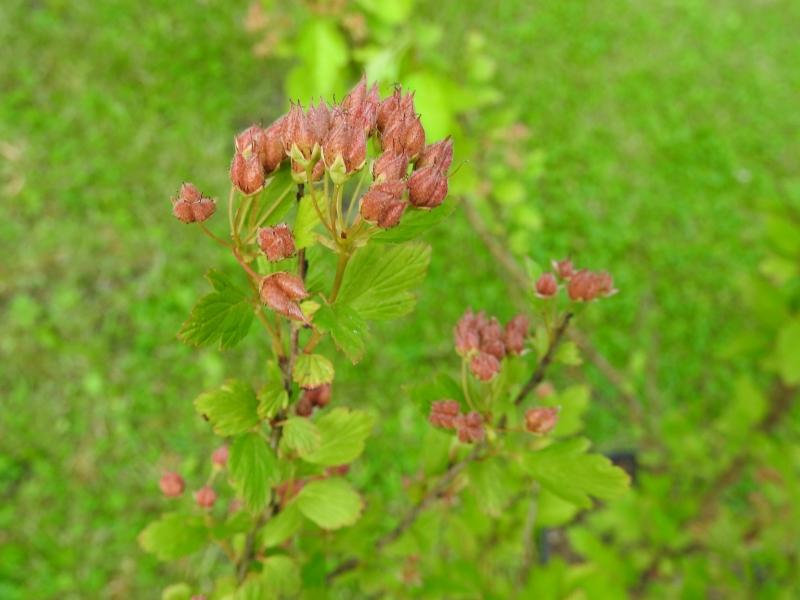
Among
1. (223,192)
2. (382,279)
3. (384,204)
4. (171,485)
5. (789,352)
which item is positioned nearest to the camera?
(384,204)

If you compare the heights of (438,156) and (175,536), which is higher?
(438,156)

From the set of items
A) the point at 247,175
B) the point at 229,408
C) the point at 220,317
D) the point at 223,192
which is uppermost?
the point at 247,175

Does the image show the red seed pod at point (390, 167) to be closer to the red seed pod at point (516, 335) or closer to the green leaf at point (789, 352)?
the red seed pod at point (516, 335)

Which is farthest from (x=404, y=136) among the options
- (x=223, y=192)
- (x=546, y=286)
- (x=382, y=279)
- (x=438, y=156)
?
(x=223, y=192)

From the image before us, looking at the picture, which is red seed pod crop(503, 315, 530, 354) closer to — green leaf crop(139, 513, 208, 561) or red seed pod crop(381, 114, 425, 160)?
red seed pod crop(381, 114, 425, 160)

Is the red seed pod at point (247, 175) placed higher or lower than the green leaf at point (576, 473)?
higher

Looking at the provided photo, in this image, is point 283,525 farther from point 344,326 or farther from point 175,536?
point 344,326

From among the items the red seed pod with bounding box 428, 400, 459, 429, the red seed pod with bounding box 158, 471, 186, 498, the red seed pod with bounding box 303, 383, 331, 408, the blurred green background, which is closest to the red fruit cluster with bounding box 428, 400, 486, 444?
the red seed pod with bounding box 428, 400, 459, 429

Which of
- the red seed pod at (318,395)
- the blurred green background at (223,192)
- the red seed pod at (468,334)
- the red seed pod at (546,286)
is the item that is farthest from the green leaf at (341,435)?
the blurred green background at (223,192)
